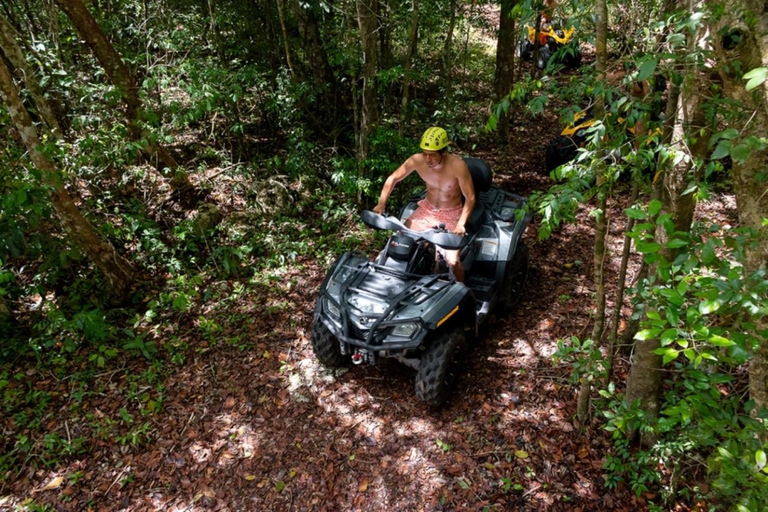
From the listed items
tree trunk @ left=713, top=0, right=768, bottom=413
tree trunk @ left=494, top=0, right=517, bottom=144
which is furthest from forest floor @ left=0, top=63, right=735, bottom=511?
tree trunk @ left=494, top=0, right=517, bottom=144

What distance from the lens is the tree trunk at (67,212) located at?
3.97 m

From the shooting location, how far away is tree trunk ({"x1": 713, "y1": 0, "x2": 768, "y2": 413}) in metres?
1.79

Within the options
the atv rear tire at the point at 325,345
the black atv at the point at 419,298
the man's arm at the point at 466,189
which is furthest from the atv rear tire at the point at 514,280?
the atv rear tire at the point at 325,345

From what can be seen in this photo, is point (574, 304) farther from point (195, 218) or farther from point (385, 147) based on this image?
point (195, 218)

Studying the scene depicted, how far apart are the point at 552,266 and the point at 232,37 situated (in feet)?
20.7

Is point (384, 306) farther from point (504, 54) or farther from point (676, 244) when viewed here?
point (504, 54)

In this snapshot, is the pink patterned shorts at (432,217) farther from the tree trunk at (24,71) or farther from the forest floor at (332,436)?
the tree trunk at (24,71)

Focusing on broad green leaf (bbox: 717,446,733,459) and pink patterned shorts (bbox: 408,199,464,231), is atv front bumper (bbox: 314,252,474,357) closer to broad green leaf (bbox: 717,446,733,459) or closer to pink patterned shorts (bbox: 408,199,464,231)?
pink patterned shorts (bbox: 408,199,464,231)

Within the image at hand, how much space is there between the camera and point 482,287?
4371 millimetres

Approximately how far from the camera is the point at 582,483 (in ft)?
10.2

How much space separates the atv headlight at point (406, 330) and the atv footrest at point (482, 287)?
1.15 m

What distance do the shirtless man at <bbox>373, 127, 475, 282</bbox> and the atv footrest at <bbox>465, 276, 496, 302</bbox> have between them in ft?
0.75

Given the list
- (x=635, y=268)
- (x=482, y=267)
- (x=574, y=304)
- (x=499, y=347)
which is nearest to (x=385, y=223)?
(x=482, y=267)

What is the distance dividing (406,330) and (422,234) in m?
0.98
